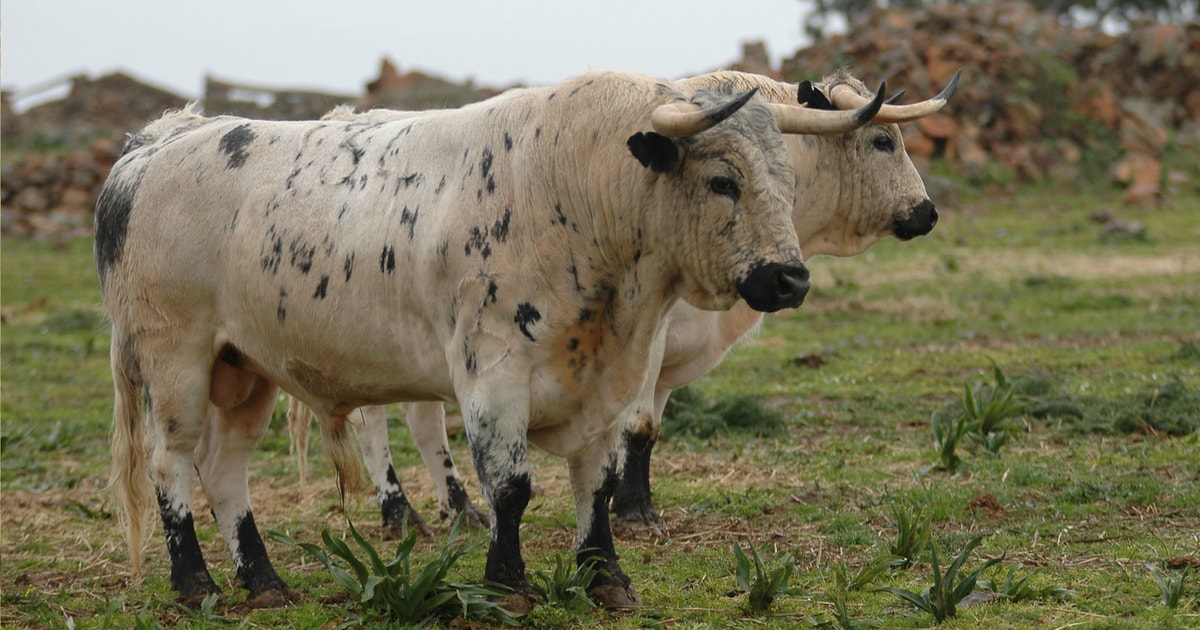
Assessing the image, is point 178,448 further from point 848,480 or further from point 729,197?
point 848,480

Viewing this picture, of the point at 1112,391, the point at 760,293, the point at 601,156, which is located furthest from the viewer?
the point at 1112,391

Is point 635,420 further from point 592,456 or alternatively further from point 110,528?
point 110,528

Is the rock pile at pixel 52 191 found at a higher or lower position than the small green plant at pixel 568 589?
lower

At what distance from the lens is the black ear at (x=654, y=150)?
17.5 ft

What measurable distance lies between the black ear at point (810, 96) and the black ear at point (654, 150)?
2.08 meters

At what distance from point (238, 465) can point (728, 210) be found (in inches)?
113

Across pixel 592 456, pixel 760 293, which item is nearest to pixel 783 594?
pixel 592 456

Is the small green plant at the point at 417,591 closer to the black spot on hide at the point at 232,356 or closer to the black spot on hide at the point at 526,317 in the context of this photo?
the black spot on hide at the point at 526,317

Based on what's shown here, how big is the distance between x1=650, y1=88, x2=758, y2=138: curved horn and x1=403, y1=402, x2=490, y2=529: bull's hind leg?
10.9ft

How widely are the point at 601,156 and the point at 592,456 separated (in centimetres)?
129

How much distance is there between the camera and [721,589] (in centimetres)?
625

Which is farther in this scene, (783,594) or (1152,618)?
(783,594)

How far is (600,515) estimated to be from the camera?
600cm

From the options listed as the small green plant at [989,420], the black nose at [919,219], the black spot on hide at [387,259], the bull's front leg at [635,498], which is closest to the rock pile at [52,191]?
the bull's front leg at [635,498]
